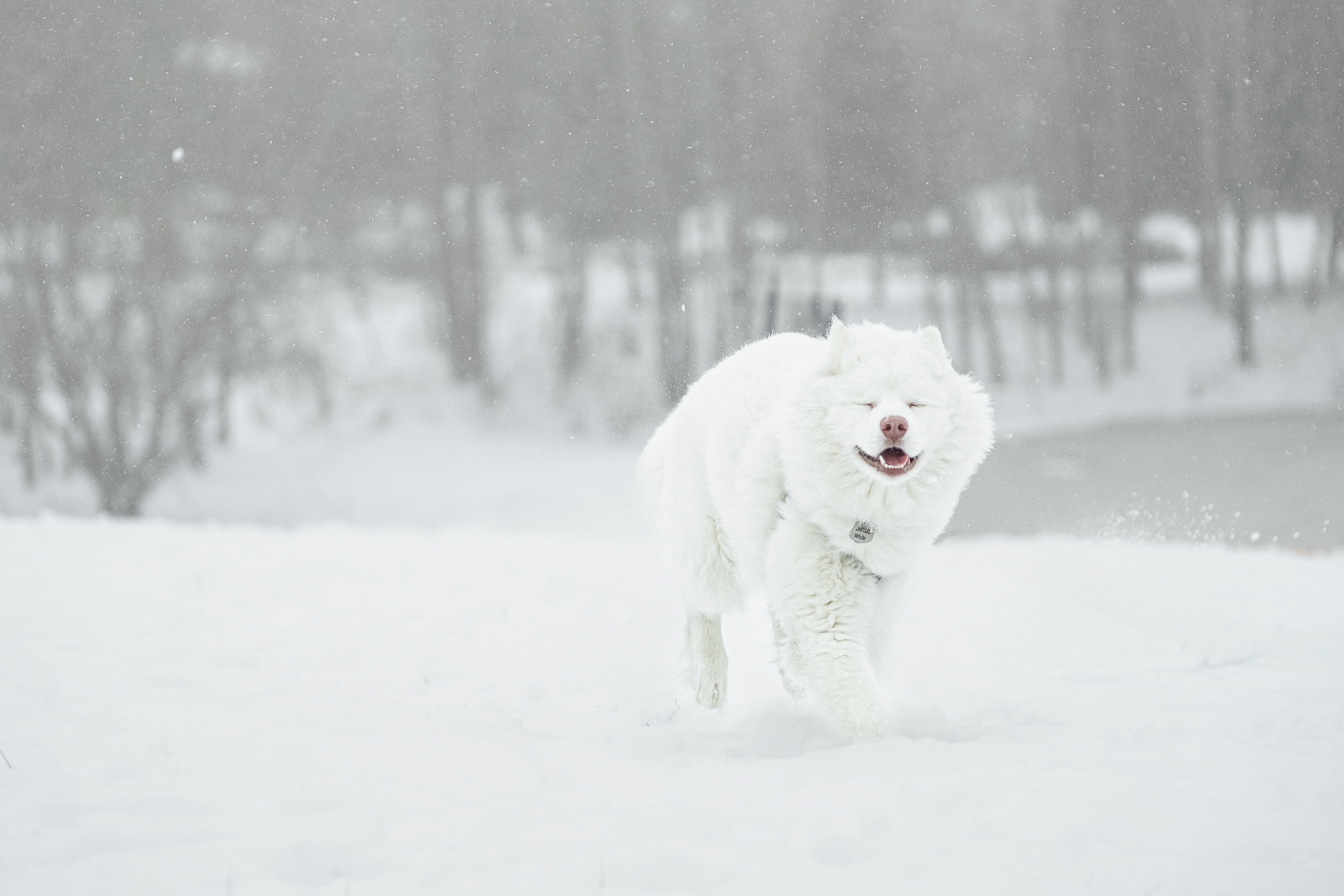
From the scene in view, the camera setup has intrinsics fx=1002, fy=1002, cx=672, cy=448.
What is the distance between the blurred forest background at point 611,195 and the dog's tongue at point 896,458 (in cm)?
1237

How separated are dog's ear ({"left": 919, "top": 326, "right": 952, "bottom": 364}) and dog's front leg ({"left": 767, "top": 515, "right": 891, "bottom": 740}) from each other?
753 mm

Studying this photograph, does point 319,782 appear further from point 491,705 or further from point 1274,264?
point 1274,264

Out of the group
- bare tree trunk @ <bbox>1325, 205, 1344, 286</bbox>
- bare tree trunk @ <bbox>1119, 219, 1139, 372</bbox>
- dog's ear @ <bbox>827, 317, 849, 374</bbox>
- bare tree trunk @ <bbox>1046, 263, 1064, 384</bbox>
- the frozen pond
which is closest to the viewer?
dog's ear @ <bbox>827, 317, 849, 374</bbox>

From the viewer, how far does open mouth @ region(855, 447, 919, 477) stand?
3154 mm

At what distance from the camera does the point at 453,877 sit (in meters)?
2.37

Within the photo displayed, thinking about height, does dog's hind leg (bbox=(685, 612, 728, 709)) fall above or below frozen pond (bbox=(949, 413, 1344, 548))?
above

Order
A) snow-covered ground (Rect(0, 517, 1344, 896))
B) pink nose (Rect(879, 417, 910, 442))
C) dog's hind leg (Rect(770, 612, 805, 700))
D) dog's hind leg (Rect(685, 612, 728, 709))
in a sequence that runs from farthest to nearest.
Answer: dog's hind leg (Rect(685, 612, 728, 709)), dog's hind leg (Rect(770, 612, 805, 700)), pink nose (Rect(879, 417, 910, 442)), snow-covered ground (Rect(0, 517, 1344, 896))

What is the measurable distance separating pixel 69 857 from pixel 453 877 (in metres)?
0.93

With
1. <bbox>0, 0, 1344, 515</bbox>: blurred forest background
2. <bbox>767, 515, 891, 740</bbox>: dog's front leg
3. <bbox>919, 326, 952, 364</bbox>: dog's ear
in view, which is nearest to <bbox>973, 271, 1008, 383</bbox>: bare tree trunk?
<bbox>0, 0, 1344, 515</bbox>: blurred forest background

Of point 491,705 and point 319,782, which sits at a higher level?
point 319,782

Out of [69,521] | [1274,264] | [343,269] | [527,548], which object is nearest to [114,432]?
[343,269]

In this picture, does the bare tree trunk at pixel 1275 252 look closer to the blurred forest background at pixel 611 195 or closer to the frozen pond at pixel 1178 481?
the blurred forest background at pixel 611 195

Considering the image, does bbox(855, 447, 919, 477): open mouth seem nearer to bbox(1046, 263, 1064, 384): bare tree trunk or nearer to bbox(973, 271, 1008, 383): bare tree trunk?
bbox(973, 271, 1008, 383): bare tree trunk

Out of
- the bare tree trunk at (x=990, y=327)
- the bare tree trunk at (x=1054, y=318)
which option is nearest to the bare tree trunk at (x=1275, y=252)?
the bare tree trunk at (x=1054, y=318)
